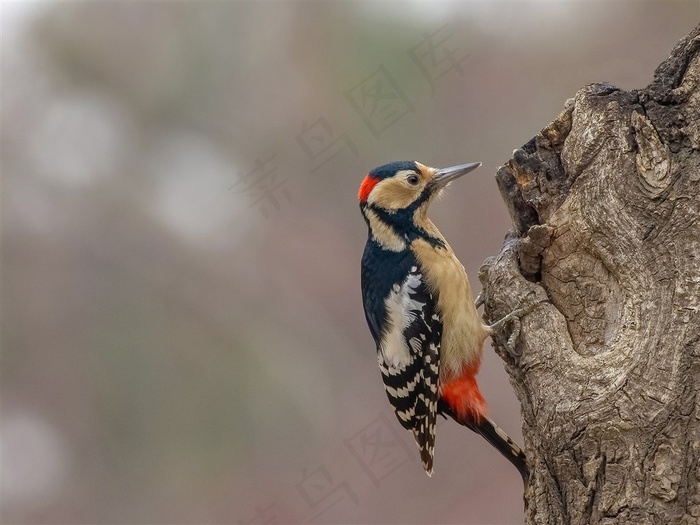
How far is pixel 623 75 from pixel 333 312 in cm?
230

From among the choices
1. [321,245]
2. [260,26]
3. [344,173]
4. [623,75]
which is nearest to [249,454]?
[321,245]

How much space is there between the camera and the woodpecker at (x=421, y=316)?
10.5 feet

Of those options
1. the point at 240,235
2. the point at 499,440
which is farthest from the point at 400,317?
the point at 240,235

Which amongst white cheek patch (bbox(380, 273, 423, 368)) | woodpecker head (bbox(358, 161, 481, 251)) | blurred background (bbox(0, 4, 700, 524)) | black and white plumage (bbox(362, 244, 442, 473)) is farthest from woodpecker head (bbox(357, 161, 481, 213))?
blurred background (bbox(0, 4, 700, 524))

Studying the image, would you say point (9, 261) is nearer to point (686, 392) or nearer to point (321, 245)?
point (321, 245)

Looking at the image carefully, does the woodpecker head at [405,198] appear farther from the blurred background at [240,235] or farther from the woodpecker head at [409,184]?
the blurred background at [240,235]

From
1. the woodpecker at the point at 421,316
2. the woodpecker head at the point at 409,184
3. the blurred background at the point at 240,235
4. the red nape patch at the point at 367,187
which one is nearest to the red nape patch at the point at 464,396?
the woodpecker at the point at 421,316

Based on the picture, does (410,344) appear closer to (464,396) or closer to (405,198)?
(464,396)

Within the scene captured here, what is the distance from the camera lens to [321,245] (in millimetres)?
5148

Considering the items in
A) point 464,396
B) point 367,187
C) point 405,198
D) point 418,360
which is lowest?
point 464,396

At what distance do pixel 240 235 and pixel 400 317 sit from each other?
2.33 meters

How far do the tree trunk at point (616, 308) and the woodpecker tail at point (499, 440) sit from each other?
0.31m

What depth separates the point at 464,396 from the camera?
3.23 m

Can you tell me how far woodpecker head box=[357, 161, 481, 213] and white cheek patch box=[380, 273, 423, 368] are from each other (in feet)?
1.11
